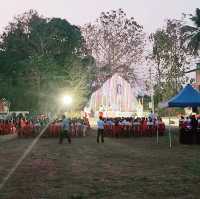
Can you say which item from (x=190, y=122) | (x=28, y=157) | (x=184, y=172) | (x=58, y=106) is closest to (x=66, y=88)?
(x=58, y=106)

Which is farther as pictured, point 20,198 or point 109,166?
point 109,166

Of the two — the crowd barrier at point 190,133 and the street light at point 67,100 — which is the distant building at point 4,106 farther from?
the crowd barrier at point 190,133

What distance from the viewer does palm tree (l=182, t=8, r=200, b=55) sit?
155 feet

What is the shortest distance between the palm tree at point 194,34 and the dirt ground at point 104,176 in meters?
30.1

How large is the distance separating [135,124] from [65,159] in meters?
15.0

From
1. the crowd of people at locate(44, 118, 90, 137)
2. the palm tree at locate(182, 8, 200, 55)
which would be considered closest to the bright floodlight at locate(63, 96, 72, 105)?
the palm tree at locate(182, 8, 200, 55)

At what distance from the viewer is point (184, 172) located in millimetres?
13227

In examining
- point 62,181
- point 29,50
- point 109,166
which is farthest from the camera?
point 29,50

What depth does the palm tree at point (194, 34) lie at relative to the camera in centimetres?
4734

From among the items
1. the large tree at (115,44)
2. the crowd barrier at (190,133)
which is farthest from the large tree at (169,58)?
the crowd barrier at (190,133)

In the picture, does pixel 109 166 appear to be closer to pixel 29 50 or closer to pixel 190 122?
pixel 190 122

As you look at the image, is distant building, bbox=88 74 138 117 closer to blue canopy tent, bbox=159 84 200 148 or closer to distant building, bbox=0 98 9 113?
distant building, bbox=0 98 9 113

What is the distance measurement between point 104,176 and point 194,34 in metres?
37.2

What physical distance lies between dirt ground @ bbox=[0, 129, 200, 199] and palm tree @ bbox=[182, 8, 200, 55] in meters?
30.1
